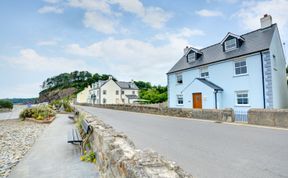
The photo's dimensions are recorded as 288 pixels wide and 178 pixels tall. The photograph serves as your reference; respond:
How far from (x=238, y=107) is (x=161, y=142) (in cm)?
1235

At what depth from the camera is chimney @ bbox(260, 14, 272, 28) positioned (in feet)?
52.2

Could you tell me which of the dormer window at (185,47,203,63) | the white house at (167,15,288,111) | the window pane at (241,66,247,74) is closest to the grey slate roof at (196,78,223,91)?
the white house at (167,15,288,111)

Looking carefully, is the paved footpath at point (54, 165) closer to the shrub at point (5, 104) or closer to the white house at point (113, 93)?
the shrub at point (5, 104)

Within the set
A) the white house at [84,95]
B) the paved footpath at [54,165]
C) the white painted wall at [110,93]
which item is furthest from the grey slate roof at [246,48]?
the white house at [84,95]

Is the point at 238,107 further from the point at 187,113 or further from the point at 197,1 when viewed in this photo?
the point at 197,1

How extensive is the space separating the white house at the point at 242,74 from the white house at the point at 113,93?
36949 mm

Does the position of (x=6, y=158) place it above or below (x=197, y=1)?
below

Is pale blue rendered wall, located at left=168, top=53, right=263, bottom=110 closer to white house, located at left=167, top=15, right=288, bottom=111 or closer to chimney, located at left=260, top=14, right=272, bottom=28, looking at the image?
white house, located at left=167, top=15, right=288, bottom=111

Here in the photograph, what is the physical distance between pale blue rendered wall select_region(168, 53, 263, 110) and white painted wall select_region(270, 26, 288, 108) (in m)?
1.15

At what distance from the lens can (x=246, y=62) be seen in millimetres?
14695

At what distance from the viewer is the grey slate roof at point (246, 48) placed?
14.4m

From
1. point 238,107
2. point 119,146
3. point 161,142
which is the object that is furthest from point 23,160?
point 238,107

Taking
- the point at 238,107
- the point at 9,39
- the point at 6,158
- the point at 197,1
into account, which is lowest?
the point at 6,158

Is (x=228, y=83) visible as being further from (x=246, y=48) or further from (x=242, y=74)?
(x=246, y=48)
